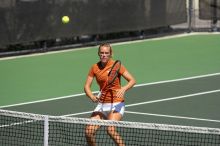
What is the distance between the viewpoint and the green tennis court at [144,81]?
14.5 metres

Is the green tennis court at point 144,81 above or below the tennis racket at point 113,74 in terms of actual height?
below

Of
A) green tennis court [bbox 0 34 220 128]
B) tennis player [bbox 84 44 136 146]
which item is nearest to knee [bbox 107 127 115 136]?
tennis player [bbox 84 44 136 146]

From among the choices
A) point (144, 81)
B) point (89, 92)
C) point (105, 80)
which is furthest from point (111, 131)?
point (144, 81)

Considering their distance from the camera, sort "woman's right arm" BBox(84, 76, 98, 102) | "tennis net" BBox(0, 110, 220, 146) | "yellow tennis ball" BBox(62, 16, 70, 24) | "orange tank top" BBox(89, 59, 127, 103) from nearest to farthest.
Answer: "woman's right arm" BBox(84, 76, 98, 102) → "orange tank top" BBox(89, 59, 127, 103) → "tennis net" BBox(0, 110, 220, 146) → "yellow tennis ball" BBox(62, 16, 70, 24)

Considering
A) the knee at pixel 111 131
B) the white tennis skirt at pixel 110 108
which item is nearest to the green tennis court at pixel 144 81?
the white tennis skirt at pixel 110 108

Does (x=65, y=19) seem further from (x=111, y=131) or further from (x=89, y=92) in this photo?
(x=111, y=131)

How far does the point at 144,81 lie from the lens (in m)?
17.8

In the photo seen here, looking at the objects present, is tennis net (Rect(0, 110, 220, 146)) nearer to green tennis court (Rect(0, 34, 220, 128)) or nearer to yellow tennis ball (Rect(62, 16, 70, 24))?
green tennis court (Rect(0, 34, 220, 128))

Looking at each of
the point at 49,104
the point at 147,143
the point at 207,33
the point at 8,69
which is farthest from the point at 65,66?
the point at 147,143

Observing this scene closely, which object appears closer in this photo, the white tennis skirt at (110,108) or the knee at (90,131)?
the knee at (90,131)

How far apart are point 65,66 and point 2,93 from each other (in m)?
3.75

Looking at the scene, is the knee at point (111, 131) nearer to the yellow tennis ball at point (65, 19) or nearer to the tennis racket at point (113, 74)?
the tennis racket at point (113, 74)

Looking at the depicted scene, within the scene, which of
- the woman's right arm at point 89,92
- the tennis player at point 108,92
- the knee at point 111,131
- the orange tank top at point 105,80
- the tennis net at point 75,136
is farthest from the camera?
the tennis net at point 75,136

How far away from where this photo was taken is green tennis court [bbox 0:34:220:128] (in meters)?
14.5
